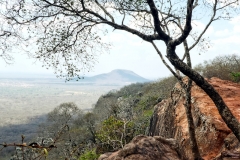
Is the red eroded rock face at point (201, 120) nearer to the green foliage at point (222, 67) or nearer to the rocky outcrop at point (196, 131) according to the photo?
the rocky outcrop at point (196, 131)

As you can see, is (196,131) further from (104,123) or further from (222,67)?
(222,67)

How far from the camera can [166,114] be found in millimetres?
14062

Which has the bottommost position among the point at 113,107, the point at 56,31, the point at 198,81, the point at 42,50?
the point at 113,107

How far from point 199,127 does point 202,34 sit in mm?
3946

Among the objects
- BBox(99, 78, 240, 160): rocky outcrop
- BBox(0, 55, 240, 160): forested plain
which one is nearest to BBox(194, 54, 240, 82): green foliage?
BBox(0, 55, 240, 160): forested plain

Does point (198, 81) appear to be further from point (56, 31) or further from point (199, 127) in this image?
point (199, 127)

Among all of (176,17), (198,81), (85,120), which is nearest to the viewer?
(198,81)

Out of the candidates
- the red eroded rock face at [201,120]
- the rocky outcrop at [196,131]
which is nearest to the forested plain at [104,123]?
the red eroded rock face at [201,120]

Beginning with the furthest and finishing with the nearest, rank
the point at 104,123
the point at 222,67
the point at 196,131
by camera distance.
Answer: the point at 222,67
the point at 104,123
the point at 196,131

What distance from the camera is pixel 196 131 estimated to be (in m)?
10.9

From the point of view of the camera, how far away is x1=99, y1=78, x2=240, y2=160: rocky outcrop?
7.34 metres

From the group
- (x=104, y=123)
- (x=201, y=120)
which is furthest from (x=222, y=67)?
(x=201, y=120)

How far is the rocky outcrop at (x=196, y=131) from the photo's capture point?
734 cm

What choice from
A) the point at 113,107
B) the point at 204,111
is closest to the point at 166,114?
the point at 204,111
